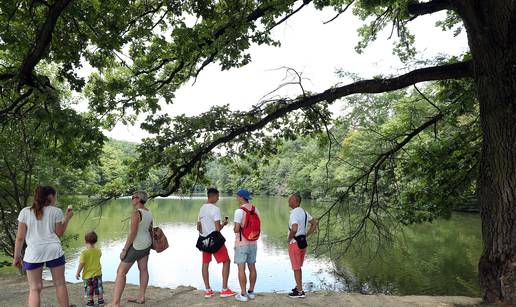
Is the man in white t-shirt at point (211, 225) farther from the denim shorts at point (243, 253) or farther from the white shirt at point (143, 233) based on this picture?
the white shirt at point (143, 233)

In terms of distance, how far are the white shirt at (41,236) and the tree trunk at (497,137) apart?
479 centimetres

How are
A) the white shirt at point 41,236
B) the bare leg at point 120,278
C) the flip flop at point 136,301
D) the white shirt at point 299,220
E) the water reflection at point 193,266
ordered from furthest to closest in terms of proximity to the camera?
the water reflection at point 193,266 → the white shirt at point 299,220 → the flip flop at point 136,301 → the bare leg at point 120,278 → the white shirt at point 41,236

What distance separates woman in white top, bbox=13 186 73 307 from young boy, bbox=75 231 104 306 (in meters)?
1.06

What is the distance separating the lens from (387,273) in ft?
42.5

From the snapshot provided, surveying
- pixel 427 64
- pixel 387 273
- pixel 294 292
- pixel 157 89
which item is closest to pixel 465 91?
pixel 427 64

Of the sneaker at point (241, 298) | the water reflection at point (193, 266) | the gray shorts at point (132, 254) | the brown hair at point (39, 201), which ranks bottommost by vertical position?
the water reflection at point (193, 266)

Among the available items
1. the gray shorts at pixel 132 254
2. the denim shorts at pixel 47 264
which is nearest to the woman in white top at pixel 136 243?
the gray shorts at pixel 132 254

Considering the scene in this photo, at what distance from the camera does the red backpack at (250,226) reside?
16.4 ft

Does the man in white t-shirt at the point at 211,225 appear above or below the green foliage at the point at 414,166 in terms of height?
below

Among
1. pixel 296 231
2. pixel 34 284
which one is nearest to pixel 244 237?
pixel 296 231

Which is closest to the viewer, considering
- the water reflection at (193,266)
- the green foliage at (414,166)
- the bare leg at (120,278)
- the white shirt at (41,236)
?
the white shirt at (41,236)

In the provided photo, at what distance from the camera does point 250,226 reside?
502 cm

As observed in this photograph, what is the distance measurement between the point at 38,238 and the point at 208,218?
1.99 meters

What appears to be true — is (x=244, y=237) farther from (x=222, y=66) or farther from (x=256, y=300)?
(x=222, y=66)
